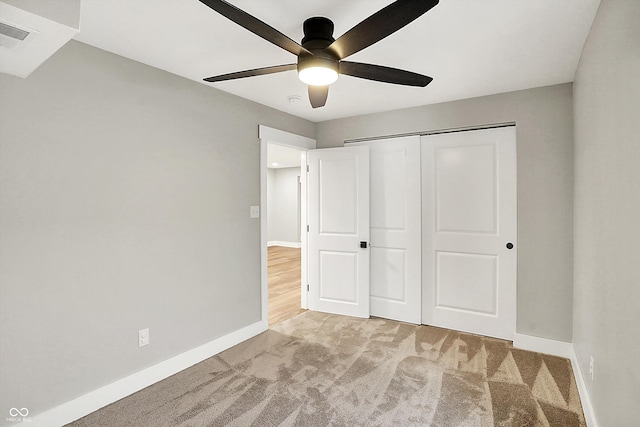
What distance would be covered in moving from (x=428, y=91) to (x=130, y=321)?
3.18 metres

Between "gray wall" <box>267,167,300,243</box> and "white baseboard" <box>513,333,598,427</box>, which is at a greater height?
"gray wall" <box>267,167,300,243</box>

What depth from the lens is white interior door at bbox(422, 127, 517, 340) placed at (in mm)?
3156

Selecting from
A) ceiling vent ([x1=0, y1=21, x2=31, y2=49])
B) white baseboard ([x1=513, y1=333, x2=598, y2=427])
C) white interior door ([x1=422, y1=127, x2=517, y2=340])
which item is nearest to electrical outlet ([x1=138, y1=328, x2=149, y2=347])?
ceiling vent ([x1=0, y1=21, x2=31, y2=49])

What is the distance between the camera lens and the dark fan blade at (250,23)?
1.21 m

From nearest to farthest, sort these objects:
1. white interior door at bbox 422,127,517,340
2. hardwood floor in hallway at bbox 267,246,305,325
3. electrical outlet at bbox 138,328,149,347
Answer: electrical outlet at bbox 138,328,149,347 → white interior door at bbox 422,127,517,340 → hardwood floor in hallway at bbox 267,246,305,325

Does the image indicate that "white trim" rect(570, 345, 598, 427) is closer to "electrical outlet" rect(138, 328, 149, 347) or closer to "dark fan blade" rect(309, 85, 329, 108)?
"dark fan blade" rect(309, 85, 329, 108)

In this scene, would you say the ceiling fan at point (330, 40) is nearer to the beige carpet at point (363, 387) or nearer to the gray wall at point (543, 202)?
the gray wall at point (543, 202)

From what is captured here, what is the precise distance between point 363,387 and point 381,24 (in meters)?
2.30

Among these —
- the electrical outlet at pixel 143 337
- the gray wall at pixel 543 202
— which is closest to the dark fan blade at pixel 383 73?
the gray wall at pixel 543 202

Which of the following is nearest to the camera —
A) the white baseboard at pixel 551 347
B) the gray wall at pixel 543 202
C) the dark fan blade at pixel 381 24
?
the dark fan blade at pixel 381 24

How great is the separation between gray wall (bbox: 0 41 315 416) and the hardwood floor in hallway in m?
1.03

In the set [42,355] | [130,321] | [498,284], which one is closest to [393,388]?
[498,284]

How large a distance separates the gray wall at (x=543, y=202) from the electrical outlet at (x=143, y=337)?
3259 mm

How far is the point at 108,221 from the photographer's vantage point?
2.22m
